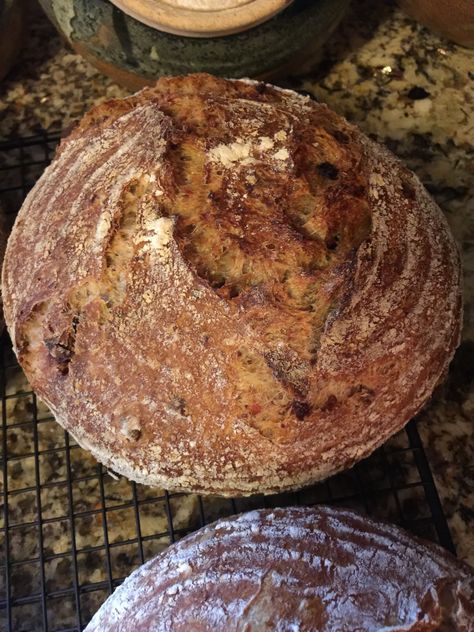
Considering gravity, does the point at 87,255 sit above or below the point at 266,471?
above

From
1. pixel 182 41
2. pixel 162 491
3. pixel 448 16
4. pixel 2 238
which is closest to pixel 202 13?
pixel 182 41

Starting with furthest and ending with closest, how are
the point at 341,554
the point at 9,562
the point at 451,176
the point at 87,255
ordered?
1. the point at 451,176
2. the point at 9,562
3. the point at 87,255
4. the point at 341,554

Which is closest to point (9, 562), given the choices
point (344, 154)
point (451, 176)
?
point (344, 154)

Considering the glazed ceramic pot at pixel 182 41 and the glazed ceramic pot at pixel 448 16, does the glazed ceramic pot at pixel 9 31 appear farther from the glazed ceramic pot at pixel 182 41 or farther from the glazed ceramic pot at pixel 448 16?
the glazed ceramic pot at pixel 448 16

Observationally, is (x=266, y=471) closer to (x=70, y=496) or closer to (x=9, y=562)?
(x=70, y=496)

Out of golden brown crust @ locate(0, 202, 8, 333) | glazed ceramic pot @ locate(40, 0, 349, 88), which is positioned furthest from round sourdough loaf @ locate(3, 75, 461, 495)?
glazed ceramic pot @ locate(40, 0, 349, 88)
